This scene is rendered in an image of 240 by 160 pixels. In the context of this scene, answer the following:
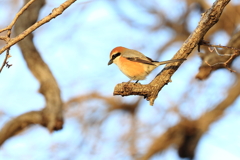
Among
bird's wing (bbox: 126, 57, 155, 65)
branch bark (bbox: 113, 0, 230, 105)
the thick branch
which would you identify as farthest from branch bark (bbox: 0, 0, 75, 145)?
the thick branch

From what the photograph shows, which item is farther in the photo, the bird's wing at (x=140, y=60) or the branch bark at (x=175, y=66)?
the bird's wing at (x=140, y=60)

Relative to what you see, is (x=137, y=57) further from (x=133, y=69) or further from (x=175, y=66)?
(x=175, y=66)

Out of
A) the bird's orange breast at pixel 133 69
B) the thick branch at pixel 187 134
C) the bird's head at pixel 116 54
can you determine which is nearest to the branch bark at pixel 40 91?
the bird's head at pixel 116 54

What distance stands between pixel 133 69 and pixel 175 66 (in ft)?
2.61

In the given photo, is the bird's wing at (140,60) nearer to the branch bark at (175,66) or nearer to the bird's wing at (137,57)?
the bird's wing at (137,57)

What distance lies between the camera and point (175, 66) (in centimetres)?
393

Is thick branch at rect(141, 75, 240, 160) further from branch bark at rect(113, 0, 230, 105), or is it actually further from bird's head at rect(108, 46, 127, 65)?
branch bark at rect(113, 0, 230, 105)

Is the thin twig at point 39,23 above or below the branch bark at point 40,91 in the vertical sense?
below

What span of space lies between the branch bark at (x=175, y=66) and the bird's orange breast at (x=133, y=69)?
63 centimetres

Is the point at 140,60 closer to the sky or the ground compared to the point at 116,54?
closer to the ground

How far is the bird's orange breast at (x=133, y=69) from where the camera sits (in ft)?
14.8

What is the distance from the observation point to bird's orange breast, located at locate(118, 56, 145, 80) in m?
4.51

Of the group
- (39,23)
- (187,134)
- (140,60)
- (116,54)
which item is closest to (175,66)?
(140,60)

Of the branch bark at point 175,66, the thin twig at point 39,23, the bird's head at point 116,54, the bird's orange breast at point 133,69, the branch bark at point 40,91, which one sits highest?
the branch bark at point 40,91
